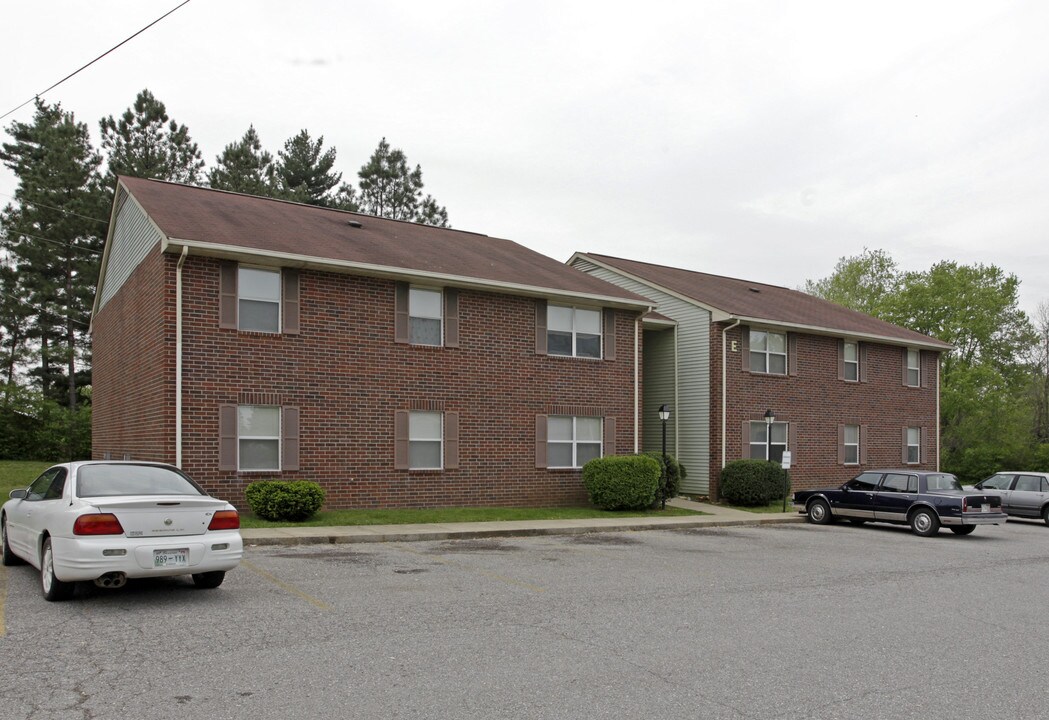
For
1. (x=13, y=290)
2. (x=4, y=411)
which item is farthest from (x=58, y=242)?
(x=4, y=411)

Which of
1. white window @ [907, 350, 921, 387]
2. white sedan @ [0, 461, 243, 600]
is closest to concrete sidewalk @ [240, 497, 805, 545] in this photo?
white sedan @ [0, 461, 243, 600]

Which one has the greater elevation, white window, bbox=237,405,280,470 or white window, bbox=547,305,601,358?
white window, bbox=547,305,601,358

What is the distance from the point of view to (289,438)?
18297 millimetres

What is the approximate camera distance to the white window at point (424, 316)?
20312mm

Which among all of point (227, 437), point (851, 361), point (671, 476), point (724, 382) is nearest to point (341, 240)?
point (227, 437)

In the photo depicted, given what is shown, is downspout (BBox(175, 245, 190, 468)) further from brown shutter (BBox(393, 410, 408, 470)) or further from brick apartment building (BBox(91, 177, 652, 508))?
brown shutter (BBox(393, 410, 408, 470))

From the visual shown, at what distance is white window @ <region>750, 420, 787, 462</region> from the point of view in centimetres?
Result: 2645

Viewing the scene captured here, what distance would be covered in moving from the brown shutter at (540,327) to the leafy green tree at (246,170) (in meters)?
27.5

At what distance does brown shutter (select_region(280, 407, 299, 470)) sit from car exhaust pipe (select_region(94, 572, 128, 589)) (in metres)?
9.11

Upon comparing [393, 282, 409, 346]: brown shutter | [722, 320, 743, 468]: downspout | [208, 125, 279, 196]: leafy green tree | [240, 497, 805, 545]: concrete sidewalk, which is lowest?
[240, 497, 805, 545]: concrete sidewalk

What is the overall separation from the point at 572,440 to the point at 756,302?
1045 centimetres

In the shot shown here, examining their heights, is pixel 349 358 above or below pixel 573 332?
below

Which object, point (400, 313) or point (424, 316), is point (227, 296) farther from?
point (424, 316)

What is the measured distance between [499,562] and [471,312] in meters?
9.18
